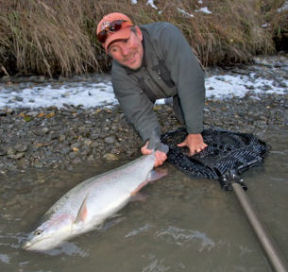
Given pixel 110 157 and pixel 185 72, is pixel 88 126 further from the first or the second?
pixel 185 72

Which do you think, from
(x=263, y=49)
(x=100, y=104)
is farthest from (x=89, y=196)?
(x=263, y=49)

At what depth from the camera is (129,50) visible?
10.5 ft

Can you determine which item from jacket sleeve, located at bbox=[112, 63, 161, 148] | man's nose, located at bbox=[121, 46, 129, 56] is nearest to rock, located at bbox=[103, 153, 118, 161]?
jacket sleeve, located at bbox=[112, 63, 161, 148]

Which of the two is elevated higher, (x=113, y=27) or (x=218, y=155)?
(x=113, y=27)

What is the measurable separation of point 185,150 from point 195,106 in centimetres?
58

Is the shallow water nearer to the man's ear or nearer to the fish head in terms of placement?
the fish head

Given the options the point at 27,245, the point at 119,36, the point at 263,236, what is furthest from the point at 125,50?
the point at 263,236

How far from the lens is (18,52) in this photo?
5918mm

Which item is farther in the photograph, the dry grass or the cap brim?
the dry grass

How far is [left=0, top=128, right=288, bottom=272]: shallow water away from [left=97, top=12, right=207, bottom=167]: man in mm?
553

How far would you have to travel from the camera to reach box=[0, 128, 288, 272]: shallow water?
245cm

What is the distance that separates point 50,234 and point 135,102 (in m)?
1.75

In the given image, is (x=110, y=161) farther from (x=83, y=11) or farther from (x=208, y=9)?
(x=208, y=9)

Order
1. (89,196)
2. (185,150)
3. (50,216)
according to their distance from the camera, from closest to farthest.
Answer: (50,216) → (89,196) → (185,150)
